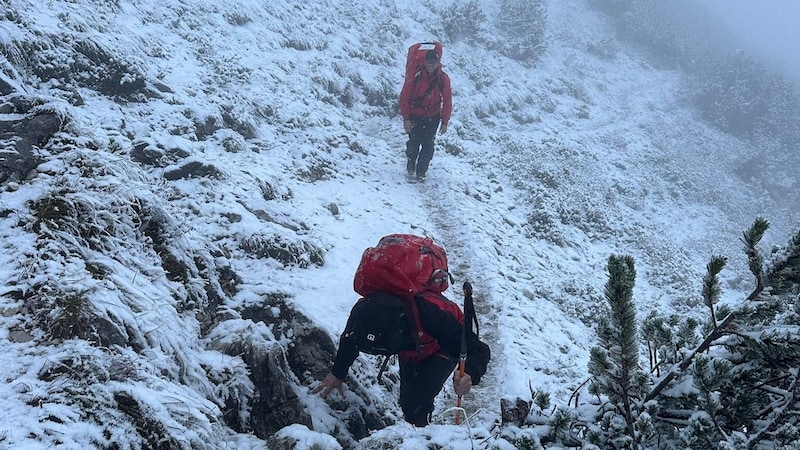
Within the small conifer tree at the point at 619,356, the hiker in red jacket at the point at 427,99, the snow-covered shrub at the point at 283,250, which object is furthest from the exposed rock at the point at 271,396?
the hiker in red jacket at the point at 427,99

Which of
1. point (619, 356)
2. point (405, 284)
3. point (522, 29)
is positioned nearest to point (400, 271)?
point (405, 284)

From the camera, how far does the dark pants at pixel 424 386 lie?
11.9 feet

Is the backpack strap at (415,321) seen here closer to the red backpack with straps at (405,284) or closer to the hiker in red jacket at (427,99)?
the red backpack with straps at (405,284)

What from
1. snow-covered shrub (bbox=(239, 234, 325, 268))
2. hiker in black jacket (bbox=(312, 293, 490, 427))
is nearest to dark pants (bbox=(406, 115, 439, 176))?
snow-covered shrub (bbox=(239, 234, 325, 268))

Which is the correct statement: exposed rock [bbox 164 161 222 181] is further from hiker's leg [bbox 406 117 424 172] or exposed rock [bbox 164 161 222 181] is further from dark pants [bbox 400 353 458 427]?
hiker's leg [bbox 406 117 424 172]

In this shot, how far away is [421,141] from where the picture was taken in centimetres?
1024

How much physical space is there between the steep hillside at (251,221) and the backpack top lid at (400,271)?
0.95 m

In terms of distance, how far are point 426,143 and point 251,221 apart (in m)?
5.45

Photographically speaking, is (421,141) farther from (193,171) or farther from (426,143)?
(193,171)

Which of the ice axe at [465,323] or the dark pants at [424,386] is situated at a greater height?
the ice axe at [465,323]

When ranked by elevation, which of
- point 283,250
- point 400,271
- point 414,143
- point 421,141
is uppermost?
point 400,271

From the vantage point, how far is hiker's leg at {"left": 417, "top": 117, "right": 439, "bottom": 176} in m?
9.91

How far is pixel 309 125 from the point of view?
10.7m

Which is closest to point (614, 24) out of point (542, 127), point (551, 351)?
point (542, 127)
